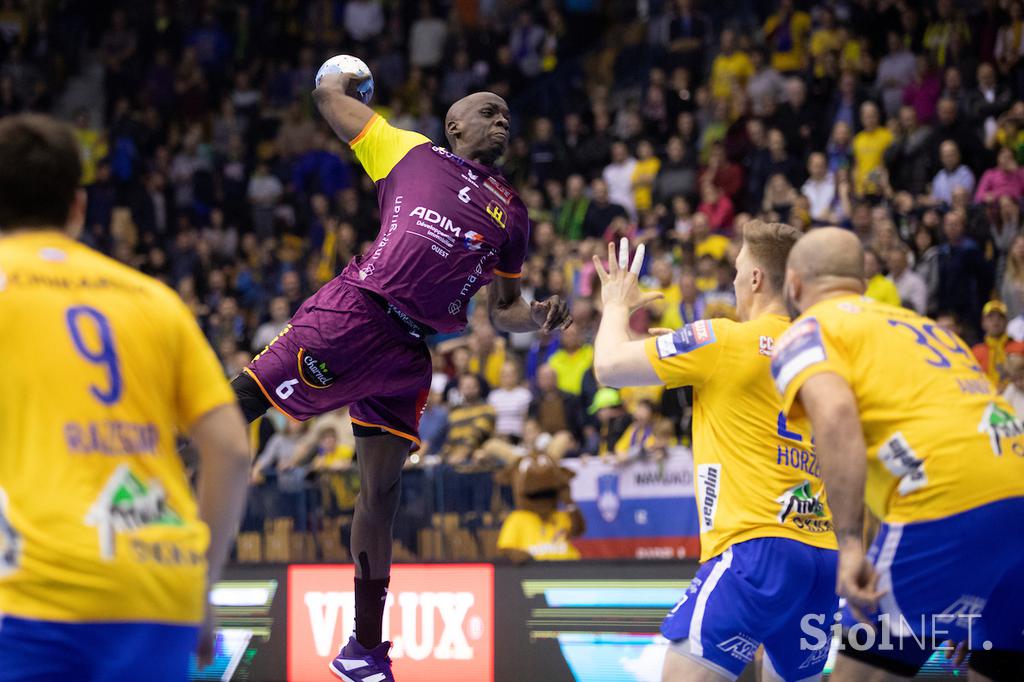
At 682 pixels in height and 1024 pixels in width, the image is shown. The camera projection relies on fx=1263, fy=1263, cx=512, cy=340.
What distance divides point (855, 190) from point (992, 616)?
10.4m

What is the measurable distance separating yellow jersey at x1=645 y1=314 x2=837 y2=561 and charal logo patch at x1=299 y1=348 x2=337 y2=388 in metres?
1.91

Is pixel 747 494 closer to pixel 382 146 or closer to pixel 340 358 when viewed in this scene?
pixel 340 358

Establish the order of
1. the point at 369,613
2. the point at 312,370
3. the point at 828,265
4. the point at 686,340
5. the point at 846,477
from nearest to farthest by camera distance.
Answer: the point at 846,477 → the point at 828,265 → the point at 686,340 → the point at 312,370 → the point at 369,613

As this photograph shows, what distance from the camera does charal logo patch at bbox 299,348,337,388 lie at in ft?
20.0

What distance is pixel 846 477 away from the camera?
3.69m

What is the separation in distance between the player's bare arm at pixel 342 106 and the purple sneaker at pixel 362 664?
2.53 meters

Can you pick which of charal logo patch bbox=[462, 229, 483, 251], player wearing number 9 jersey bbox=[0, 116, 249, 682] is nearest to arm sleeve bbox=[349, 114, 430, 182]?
charal logo patch bbox=[462, 229, 483, 251]

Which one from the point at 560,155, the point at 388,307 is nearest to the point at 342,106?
the point at 388,307

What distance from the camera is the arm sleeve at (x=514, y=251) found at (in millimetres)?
6426

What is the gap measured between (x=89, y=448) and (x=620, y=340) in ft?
8.01

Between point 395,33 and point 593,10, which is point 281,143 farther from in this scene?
point 593,10

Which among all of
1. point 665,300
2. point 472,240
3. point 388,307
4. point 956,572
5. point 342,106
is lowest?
point 956,572

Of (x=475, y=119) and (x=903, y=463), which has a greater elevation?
(x=475, y=119)

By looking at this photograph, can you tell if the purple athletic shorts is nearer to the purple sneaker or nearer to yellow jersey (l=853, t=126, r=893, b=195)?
the purple sneaker
